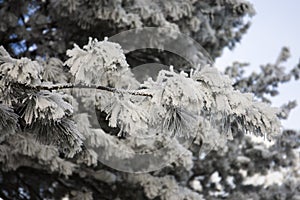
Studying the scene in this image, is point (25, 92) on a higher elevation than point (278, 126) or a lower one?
lower

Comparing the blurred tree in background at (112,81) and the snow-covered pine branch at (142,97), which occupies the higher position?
the blurred tree in background at (112,81)

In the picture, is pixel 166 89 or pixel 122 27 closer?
pixel 166 89

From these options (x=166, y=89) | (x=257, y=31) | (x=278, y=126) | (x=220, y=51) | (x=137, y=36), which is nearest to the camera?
(x=166, y=89)

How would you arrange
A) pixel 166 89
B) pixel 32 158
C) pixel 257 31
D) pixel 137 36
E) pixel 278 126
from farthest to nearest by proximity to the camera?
1. pixel 257 31
2. pixel 137 36
3. pixel 32 158
4. pixel 278 126
5. pixel 166 89

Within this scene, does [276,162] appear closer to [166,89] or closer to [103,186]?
[103,186]

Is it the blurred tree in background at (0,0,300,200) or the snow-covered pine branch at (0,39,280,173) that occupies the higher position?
the blurred tree in background at (0,0,300,200)

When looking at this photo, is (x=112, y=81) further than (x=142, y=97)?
Yes

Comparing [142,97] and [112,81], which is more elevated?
[112,81]

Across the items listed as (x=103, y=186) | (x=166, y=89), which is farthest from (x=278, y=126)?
(x=103, y=186)

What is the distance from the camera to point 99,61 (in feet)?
4.92

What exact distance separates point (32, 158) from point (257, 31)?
3884mm

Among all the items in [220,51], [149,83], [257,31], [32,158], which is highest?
[257,31]

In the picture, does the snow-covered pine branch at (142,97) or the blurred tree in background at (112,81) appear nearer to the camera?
the snow-covered pine branch at (142,97)

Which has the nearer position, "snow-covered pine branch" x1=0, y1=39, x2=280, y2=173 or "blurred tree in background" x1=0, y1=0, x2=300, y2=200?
"snow-covered pine branch" x1=0, y1=39, x2=280, y2=173
